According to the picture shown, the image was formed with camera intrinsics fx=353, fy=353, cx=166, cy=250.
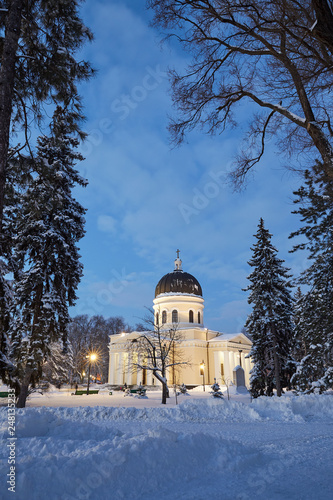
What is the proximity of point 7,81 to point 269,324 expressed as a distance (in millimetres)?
21843

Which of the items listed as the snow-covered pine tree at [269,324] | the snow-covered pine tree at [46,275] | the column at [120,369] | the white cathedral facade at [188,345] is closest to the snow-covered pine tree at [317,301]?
the snow-covered pine tree at [269,324]

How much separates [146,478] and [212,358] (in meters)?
44.8

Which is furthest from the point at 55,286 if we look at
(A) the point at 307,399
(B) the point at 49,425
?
(A) the point at 307,399

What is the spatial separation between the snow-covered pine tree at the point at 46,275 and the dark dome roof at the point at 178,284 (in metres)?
33.2

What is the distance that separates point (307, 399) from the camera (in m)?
14.5

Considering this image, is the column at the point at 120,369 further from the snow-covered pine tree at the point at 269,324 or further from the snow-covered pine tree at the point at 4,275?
the snow-covered pine tree at the point at 4,275

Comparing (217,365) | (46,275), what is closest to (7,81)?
(46,275)

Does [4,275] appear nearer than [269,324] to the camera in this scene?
Yes

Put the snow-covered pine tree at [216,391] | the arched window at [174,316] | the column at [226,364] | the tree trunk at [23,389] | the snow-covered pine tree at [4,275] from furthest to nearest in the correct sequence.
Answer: the arched window at [174,316], the column at [226,364], the snow-covered pine tree at [216,391], the tree trunk at [23,389], the snow-covered pine tree at [4,275]

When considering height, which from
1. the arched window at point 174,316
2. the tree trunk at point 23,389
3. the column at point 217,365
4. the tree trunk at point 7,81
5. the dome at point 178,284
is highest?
the dome at point 178,284

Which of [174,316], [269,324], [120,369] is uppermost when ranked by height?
[174,316]

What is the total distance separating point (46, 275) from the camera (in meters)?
16.8

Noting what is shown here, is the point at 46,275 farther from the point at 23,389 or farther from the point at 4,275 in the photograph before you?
the point at 4,275

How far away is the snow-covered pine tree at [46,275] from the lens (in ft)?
50.2
